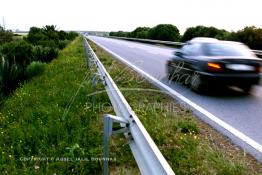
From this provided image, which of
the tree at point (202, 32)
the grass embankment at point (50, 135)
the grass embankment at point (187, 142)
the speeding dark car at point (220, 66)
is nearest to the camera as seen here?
the grass embankment at point (187, 142)

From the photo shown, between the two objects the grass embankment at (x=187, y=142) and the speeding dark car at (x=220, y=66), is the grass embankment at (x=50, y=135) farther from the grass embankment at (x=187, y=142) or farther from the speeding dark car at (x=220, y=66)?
the speeding dark car at (x=220, y=66)

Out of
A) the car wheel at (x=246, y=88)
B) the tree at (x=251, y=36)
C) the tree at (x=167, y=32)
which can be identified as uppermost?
the tree at (x=251, y=36)

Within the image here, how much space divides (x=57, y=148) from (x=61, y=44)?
128ft

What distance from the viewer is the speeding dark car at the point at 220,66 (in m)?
8.81

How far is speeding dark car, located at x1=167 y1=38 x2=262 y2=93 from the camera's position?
28.9ft

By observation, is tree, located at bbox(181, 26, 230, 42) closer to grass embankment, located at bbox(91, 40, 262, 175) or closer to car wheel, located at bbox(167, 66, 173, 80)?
car wheel, located at bbox(167, 66, 173, 80)

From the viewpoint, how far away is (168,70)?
39.6 feet

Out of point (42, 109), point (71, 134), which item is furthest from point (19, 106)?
point (71, 134)

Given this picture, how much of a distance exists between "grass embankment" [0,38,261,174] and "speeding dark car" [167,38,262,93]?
4.26 feet

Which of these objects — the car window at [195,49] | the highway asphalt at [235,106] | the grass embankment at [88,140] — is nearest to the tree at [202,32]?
the car window at [195,49]

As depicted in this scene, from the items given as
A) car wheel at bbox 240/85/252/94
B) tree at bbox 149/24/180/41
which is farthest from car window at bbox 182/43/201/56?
tree at bbox 149/24/180/41

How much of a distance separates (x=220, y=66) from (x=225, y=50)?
0.80 meters

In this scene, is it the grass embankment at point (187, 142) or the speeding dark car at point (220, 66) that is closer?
the grass embankment at point (187, 142)

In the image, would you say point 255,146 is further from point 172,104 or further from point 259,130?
point 172,104
